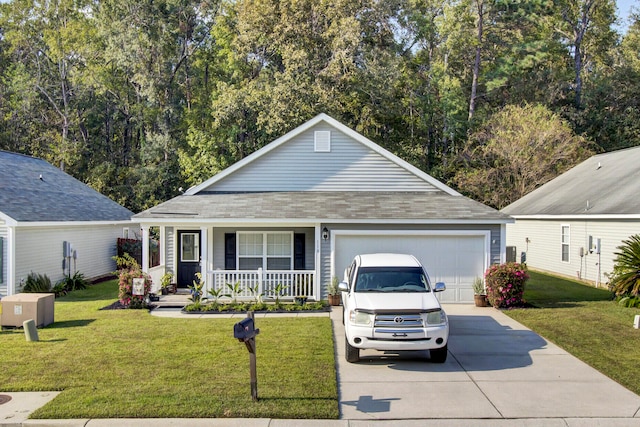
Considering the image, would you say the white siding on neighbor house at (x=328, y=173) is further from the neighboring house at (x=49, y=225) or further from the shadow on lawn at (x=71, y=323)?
the neighboring house at (x=49, y=225)

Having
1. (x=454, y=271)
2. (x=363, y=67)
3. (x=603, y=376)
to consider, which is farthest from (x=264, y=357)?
(x=363, y=67)

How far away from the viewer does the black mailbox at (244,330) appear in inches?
313

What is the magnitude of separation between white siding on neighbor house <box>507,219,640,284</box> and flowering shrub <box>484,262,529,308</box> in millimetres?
5278

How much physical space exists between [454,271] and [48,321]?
38.3ft

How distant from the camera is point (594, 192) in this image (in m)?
24.0

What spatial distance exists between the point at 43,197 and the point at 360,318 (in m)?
17.3

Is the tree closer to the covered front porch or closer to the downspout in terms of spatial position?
A: the covered front porch

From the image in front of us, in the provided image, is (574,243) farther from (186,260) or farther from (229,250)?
(186,260)

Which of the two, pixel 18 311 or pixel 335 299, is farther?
pixel 335 299

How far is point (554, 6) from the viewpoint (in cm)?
4284

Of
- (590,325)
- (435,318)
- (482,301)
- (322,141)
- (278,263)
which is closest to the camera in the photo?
(435,318)

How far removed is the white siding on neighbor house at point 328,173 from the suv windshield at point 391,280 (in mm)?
8377

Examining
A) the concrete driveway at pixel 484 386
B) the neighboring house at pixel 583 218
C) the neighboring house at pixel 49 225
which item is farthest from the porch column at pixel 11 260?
the neighboring house at pixel 583 218

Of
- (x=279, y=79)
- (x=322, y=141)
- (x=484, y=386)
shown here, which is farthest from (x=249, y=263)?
(x=279, y=79)
